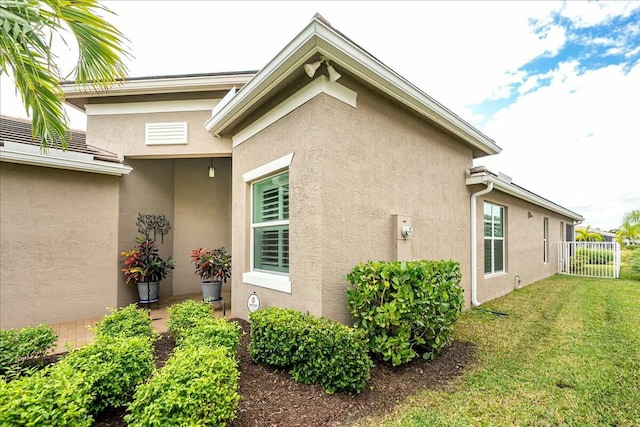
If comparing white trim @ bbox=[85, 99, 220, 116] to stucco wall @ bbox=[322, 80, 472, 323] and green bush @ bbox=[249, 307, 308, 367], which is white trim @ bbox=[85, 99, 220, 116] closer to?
stucco wall @ bbox=[322, 80, 472, 323]

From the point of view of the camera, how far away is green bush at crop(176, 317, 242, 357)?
3947mm

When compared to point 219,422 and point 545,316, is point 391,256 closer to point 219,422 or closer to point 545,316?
point 219,422

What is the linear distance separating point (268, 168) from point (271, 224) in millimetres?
1153

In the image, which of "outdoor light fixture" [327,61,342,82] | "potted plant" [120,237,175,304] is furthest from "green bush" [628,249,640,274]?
"potted plant" [120,237,175,304]

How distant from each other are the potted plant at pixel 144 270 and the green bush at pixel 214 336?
4156 mm

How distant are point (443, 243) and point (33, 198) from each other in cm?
956

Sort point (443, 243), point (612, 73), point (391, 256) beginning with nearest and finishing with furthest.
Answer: point (391, 256) → point (443, 243) → point (612, 73)

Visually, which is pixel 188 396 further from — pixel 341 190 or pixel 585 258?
pixel 585 258

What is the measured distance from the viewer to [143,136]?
8.05 metres

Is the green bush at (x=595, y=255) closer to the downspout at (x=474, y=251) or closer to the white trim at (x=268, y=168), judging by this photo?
the downspout at (x=474, y=251)

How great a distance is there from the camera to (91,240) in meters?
7.30

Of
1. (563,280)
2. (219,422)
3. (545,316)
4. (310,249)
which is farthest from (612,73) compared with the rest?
(219,422)

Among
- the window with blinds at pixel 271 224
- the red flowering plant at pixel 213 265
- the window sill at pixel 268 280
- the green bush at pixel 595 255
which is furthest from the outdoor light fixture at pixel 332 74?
the green bush at pixel 595 255

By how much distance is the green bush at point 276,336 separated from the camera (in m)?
3.98
